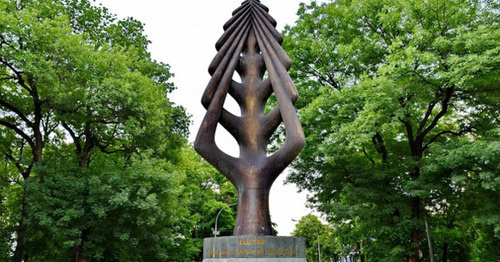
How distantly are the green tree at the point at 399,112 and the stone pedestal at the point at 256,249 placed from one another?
6.49m

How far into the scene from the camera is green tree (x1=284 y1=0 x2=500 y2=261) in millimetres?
14242

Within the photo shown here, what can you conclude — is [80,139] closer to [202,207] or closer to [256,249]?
[256,249]

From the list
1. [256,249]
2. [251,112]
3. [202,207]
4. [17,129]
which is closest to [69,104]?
[17,129]

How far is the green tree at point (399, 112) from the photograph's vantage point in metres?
14.2

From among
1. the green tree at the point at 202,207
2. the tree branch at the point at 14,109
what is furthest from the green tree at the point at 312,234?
the tree branch at the point at 14,109

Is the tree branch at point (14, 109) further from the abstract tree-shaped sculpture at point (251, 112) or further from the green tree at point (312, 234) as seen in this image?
the green tree at point (312, 234)

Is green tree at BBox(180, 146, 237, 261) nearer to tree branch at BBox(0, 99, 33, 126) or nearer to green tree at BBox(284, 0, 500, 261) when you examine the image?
tree branch at BBox(0, 99, 33, 126)

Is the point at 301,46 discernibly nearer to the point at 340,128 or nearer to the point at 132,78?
the point at 340,128

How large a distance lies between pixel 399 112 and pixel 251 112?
250 inches

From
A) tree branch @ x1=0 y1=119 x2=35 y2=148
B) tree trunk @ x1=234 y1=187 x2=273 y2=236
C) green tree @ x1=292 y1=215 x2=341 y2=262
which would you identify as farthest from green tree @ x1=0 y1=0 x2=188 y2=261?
green tree @ x1=292 y1=215 x2=341 y2=262

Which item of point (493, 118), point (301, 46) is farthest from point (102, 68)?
point (493, 118)

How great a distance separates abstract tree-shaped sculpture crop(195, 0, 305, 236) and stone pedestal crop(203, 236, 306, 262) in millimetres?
768

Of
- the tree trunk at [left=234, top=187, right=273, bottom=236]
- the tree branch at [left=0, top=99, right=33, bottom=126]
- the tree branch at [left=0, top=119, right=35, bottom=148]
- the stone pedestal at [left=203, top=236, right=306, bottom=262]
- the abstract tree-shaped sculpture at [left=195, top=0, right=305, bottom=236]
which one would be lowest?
the stone pedestal at [left=203, top=236, right=306, bottom=262]

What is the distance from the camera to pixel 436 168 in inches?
571
